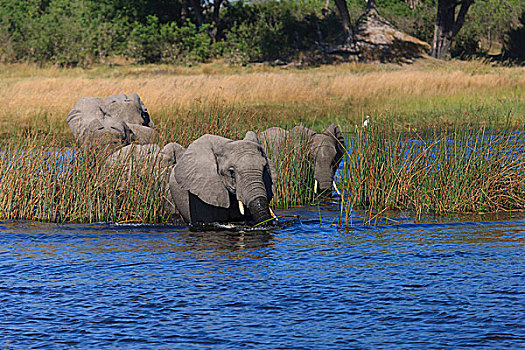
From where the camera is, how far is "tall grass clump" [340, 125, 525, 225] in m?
11.3

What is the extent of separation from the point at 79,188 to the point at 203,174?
2232mm

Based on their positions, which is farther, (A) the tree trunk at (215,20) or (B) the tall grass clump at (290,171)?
(A) the tree trunk at (215,20)

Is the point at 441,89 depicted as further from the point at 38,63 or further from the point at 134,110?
the point at 38,63

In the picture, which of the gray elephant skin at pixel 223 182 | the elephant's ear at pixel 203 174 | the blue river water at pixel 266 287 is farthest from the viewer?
the elephant's ear at pixel 203 174

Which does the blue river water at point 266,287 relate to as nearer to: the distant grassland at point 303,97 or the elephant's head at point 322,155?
the elephant's head at point 322,155

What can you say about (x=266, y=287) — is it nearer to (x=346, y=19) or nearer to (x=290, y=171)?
(x=290, y=171)

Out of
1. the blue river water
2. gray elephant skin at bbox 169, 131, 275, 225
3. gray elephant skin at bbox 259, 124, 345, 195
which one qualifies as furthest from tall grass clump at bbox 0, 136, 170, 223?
gray elephant skin at bbox 259, 124, 345, 195

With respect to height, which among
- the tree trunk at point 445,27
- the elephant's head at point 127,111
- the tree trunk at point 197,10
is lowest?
the elephant's head at point 127,111

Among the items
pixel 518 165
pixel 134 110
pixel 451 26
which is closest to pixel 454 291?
pixel 518 165

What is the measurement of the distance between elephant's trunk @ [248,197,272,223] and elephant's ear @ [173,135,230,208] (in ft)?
1.59

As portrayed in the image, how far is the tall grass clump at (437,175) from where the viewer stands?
11258 millimetres

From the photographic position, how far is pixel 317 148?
12516 millimetres

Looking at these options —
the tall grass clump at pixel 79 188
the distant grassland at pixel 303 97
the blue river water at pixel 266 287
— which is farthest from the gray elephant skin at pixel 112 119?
the blue river water at pixel 266 287

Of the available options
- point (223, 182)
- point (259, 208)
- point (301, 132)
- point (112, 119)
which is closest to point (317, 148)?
point (301, 132)
